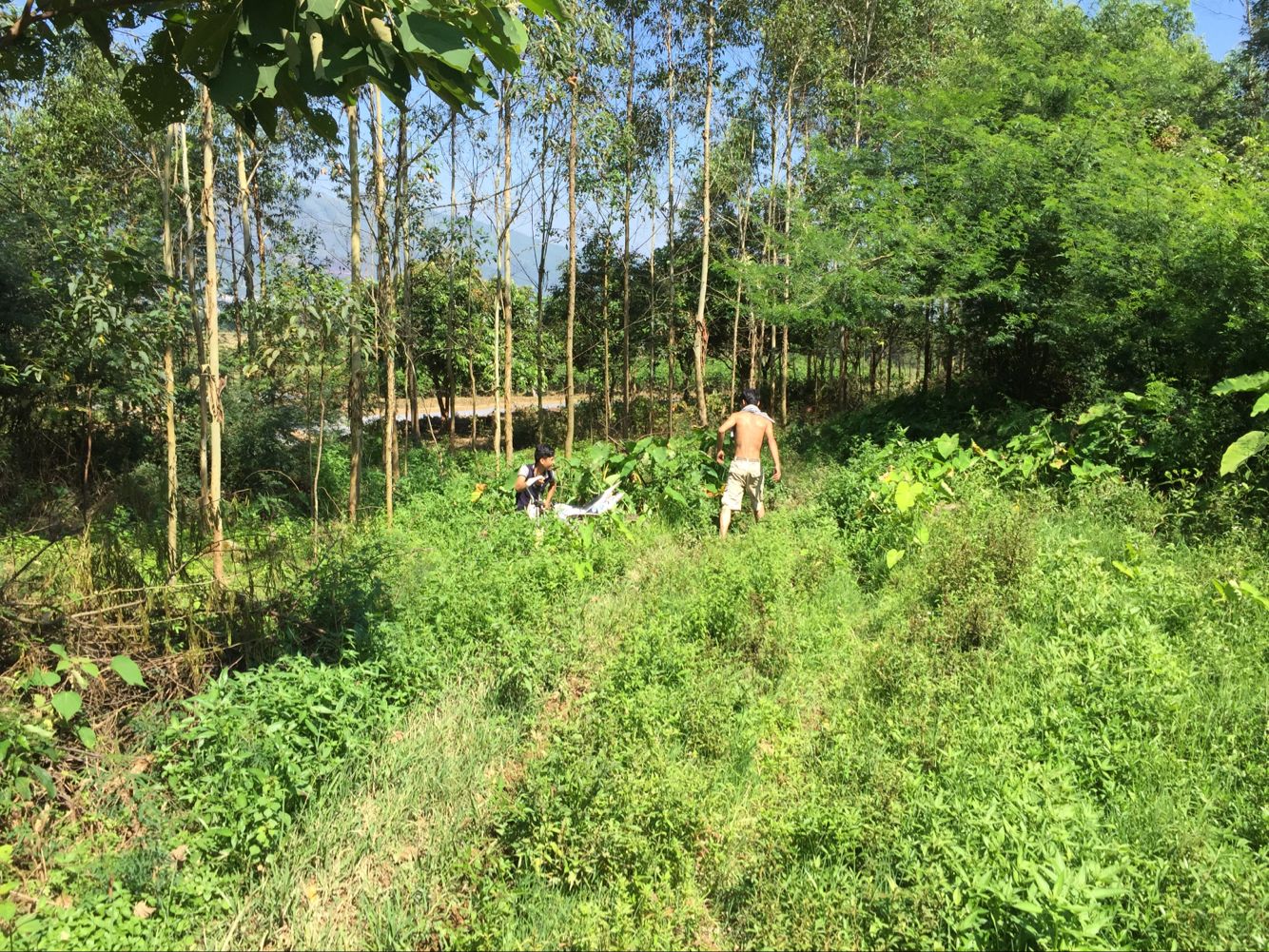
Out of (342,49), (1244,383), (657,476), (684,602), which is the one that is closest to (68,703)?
(342,49)

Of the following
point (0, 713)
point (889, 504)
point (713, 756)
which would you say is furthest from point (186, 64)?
point (889, 504)

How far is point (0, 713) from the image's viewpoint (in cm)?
285

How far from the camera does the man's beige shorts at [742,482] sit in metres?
7.31

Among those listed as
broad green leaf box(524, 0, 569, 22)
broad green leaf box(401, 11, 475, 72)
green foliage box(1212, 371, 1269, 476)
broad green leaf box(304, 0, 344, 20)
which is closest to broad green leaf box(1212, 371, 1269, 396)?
green foliage box(1212, 371, 1269, 476)

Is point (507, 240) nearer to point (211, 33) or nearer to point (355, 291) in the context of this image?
point (355, 291)

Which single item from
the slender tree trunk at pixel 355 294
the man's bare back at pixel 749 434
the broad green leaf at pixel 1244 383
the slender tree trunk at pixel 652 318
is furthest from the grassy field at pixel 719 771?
the slender tree trunk at pixel 652 318

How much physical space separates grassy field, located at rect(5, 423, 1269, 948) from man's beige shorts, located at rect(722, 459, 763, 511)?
76.1 inches

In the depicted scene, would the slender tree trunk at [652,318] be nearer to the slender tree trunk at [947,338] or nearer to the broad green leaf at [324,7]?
the slender tree trunk at [947,338]

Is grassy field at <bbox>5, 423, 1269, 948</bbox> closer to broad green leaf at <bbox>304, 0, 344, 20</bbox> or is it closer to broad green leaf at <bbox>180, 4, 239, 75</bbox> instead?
broad green leaf at <bbox>180, 4, 239, 75</bbox>

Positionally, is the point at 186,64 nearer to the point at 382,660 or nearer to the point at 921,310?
the point at 382,660

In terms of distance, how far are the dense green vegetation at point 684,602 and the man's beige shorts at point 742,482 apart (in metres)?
0.36

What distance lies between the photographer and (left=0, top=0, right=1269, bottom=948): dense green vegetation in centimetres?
266

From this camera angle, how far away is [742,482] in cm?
735

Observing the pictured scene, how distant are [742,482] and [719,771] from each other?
4100 mm
